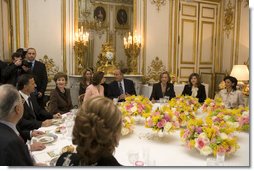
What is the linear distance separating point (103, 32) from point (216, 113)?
106 inches

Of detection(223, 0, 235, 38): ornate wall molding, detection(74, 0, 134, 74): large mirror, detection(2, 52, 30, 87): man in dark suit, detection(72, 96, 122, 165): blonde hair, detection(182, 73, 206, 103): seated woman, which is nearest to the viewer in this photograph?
detection(72, 96, 122, 165): blonde hair

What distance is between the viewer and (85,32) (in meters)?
4.45

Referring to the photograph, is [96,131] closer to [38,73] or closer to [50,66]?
[38,73]

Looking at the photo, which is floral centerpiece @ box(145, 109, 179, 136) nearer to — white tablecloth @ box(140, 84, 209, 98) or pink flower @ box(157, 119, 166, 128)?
pink flower @ box(157, 119, 166, 128)

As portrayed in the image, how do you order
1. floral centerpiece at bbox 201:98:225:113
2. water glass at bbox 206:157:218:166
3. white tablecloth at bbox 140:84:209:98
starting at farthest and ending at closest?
1. white tablecloth at bbox 140:84:209:98
2. floral centerpiece at bbox 201:98:225:113
3. water glass at bbox 206:157:218:166

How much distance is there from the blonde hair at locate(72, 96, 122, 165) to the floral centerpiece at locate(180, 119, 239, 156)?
2.29ft

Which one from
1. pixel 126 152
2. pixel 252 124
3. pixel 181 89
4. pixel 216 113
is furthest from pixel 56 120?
pixel 181 89

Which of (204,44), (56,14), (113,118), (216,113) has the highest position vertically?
(56,14)

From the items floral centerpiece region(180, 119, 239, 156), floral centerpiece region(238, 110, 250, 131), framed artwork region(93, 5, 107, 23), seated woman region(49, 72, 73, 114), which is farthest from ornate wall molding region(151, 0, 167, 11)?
floral centerpiece region(180, 119, 239, 156)

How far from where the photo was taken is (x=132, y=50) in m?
4.42

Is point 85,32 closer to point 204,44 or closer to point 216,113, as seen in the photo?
point 204,44

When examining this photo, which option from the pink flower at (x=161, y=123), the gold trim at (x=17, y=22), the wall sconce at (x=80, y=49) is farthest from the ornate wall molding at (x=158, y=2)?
the pink flower at (x=161, y=123)

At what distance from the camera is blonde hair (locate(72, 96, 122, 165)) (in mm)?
1019

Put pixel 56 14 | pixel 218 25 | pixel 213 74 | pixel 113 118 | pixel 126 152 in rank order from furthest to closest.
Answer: pixel 56 14 → pixel 213 74 → pixel 218 25 → pixel 126 152 → pixel 113 118
